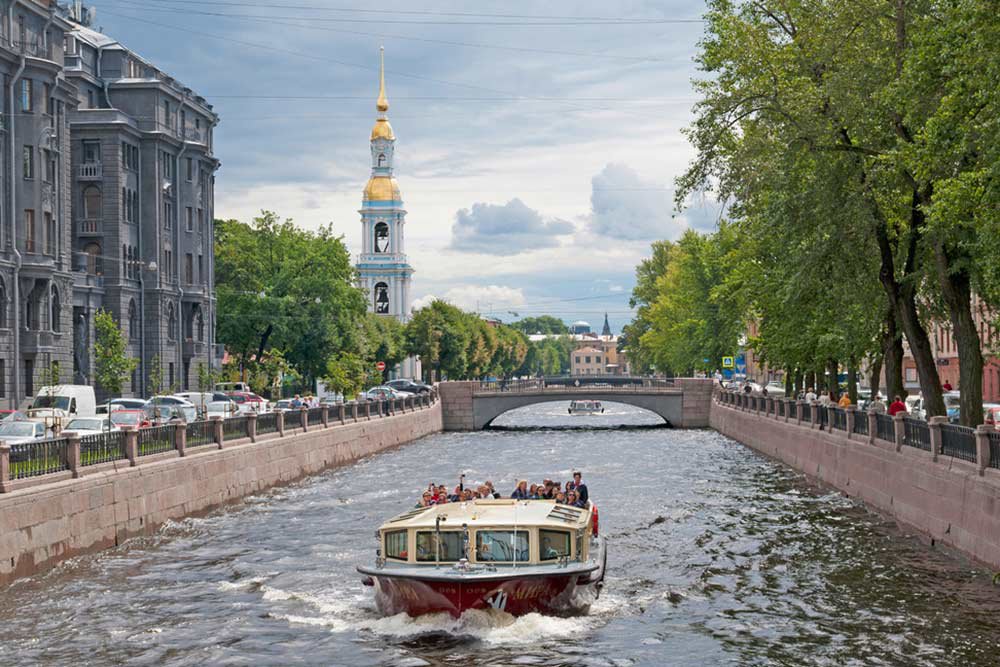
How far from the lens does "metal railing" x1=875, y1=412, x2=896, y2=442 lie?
3797 cm

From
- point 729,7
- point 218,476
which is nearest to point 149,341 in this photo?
point 218,476

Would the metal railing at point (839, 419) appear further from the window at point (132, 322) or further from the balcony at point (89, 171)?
the balcony at point (89, 171)

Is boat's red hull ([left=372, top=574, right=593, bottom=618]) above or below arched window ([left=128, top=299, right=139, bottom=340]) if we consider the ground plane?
below

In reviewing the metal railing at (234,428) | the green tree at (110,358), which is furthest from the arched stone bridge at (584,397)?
the metal railing at (234,428)

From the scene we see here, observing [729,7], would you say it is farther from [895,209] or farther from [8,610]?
[8,610]

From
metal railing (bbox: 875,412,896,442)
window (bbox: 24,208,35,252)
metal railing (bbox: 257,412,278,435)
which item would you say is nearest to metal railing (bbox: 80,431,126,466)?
metal railing (bbox: 257,412,278,435)

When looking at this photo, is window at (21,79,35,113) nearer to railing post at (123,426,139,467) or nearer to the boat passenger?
railing post at (123,426,139,467)

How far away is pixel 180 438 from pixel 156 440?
1.86 m

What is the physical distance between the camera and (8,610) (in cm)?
2516

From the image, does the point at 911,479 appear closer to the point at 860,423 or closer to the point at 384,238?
the point at 860,423

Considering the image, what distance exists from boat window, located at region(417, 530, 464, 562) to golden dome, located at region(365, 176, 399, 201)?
169 meters

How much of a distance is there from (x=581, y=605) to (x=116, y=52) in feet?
218

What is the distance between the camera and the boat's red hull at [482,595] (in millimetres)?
23328

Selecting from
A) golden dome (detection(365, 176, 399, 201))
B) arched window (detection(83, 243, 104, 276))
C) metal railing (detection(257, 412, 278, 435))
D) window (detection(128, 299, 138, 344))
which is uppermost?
golden dome (detection(365, 176, 399, 201))
